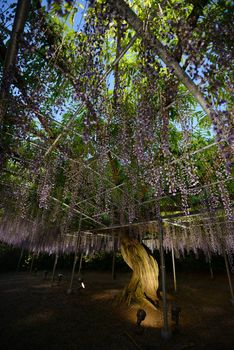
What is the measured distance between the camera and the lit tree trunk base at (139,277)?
5.72 metres

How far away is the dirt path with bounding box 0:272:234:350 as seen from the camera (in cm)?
351

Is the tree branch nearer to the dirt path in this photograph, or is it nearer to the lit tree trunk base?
the dirt path

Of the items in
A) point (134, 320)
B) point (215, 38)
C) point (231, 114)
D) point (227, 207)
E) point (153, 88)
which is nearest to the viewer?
point (231, 114)

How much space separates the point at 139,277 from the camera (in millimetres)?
6188

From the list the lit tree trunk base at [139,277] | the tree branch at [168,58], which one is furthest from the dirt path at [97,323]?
the tree branch at [168,58]

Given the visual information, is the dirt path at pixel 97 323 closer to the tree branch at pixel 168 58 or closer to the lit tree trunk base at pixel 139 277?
the lit tree trunk base at pixel 139 277

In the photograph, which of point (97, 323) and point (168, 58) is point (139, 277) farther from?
point (168, 58)

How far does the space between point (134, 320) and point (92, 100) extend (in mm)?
5037

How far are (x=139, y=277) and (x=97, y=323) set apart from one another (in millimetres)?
2111

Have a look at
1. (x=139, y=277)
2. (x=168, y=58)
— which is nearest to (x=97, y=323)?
(x=139, y=277)

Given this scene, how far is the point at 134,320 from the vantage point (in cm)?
458

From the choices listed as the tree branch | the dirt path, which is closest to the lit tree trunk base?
the dirt path

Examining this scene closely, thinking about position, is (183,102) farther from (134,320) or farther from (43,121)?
(134,320)

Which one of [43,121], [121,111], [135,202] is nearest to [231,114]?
[121,111]
